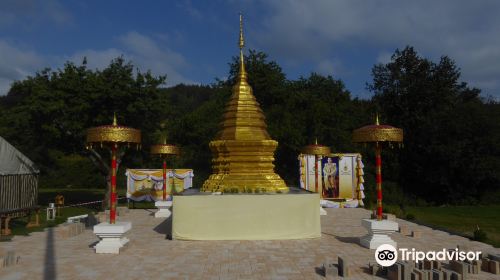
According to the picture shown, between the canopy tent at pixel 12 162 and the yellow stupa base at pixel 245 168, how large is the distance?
1003 cm

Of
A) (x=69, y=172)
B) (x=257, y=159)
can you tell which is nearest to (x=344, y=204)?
(x=257, y=159)

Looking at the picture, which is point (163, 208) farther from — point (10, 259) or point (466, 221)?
point (466, 221)

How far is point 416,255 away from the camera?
Answer: 10.1 m

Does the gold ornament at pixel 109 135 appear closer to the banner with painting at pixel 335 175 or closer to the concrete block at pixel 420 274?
the concrete block at pixel 420 274

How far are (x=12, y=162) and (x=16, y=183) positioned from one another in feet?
9.65

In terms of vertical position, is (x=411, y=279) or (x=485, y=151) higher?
(x=485, y=151)

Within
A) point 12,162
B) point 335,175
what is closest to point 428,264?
point 335,175

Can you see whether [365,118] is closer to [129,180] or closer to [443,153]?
[443,153]

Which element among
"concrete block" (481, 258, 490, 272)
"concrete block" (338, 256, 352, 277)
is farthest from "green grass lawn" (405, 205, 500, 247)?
"concrete block" (338, 256, 352, 277)

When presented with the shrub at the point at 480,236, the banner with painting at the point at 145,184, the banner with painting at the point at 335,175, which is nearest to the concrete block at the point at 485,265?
the shrub at the point at 480,236

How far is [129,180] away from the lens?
2469cm

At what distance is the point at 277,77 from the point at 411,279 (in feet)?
97.5

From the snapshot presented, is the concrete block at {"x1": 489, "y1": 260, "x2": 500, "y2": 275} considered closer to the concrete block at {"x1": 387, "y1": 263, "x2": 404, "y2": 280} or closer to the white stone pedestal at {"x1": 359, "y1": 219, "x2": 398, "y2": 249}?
the concrete block at {"x1": 387, "y1": 263, "x2": 404, "y2": 280}

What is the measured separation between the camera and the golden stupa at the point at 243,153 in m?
14.6
